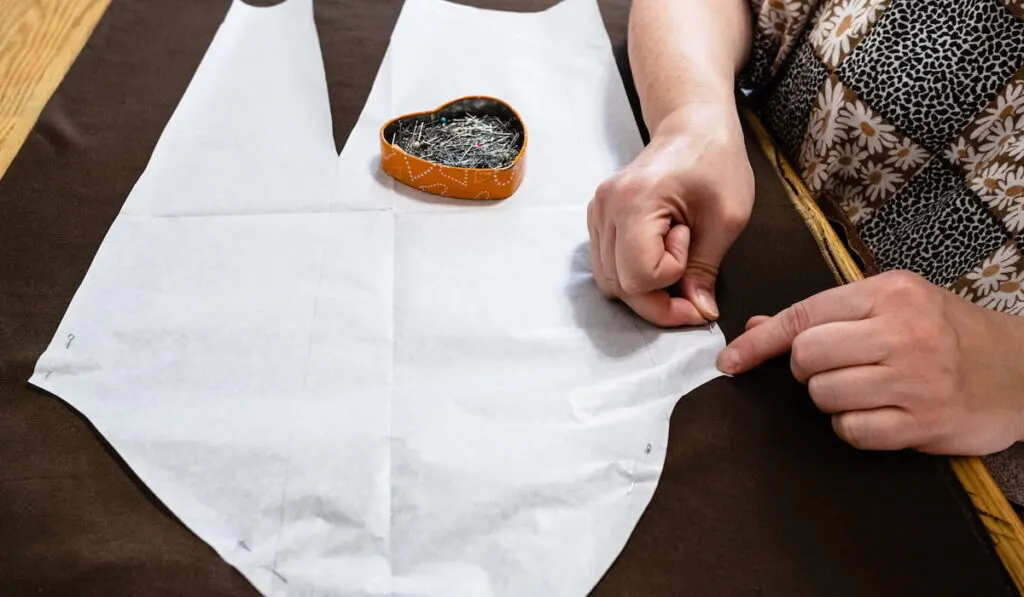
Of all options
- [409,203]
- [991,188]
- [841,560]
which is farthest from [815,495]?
[409,203]

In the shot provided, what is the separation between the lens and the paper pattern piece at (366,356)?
1.65ft

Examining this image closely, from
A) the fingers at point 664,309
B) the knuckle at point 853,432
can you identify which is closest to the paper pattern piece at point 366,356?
the fingers at point 664,309

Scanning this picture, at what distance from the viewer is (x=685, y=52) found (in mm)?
765

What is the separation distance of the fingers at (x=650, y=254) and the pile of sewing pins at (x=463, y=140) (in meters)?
0.20

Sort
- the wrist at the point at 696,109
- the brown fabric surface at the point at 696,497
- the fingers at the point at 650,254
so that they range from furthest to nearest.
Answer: the wrist at the point at 696,109
the fingers at the point at 650,254
the brown fabric surface at the point at 696,497

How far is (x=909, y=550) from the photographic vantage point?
20.0 inches

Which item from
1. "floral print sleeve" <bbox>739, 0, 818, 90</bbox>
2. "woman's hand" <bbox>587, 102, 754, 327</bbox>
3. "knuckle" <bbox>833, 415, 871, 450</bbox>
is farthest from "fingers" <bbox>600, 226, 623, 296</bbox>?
"floral print sleeve" <bbox>739, 0, 818, 90</bbox>

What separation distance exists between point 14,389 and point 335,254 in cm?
28

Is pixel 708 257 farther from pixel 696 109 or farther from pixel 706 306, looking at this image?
pixel 696 109

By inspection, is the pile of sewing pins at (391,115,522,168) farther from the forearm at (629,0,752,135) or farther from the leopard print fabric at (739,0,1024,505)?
the leopard print fabric at (739,0,1024,505)

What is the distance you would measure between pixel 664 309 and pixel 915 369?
0.20 metres

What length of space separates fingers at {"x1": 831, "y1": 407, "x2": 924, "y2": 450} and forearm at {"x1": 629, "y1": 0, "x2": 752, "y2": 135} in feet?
1.15

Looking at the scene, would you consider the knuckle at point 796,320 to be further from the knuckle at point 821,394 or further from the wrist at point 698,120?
the wrist at point 698,120

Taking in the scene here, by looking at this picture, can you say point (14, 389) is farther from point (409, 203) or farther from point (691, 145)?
point (691, 145)
